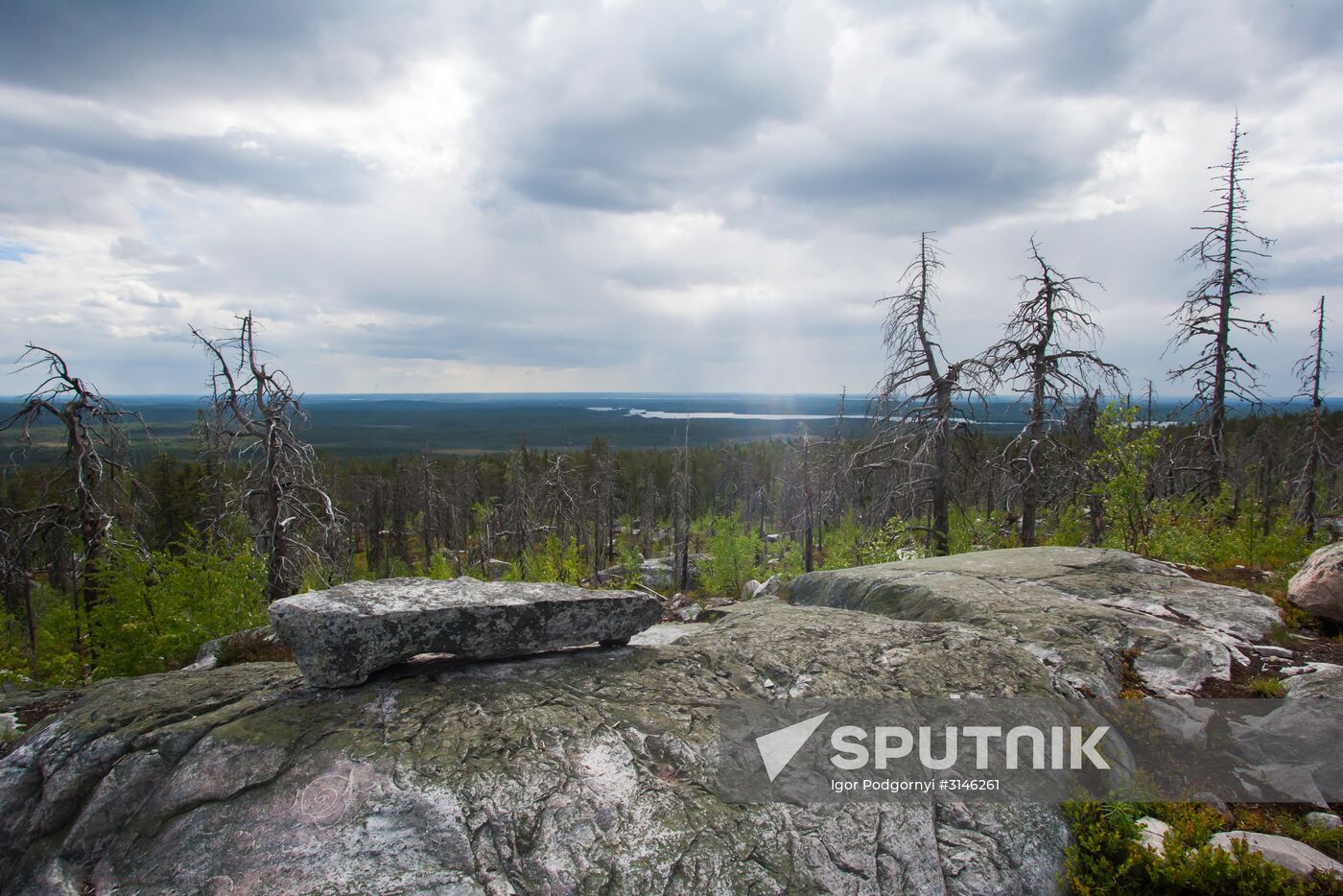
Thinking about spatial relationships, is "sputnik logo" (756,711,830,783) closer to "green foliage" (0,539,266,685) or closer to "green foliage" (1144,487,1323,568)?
"green foliage" (0,539,266,685)

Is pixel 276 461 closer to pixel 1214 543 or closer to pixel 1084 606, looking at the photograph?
pixel 1084 606

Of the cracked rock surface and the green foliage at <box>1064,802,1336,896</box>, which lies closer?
the cracked rock surface

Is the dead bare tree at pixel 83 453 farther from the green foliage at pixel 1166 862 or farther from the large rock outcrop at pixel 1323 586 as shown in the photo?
the large rock outcrop at pixel 1323 586

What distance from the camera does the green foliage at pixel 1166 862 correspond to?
4680mm

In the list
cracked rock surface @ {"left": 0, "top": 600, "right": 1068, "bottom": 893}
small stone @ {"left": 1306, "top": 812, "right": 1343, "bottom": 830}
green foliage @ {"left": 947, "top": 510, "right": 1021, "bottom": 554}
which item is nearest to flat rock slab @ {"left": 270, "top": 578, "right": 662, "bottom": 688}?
cracked rock surface @ {"left": 0, "top": 600, "right": 1068, "bottom": 893}

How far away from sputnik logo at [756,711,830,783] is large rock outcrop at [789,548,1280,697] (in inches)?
119

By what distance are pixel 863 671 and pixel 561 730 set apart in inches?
122

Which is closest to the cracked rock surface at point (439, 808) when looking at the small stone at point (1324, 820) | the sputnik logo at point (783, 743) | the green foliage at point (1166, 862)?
the green foliage at point (1166, 862)

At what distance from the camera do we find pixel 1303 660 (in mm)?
7508

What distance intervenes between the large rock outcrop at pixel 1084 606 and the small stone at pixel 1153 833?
1334mm

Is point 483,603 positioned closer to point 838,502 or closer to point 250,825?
point 250,825

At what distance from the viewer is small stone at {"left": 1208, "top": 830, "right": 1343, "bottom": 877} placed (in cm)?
477

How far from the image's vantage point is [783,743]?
5629 millimetres

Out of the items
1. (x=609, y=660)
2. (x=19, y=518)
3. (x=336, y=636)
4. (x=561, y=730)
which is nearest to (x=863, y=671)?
(x=609, y=660)
